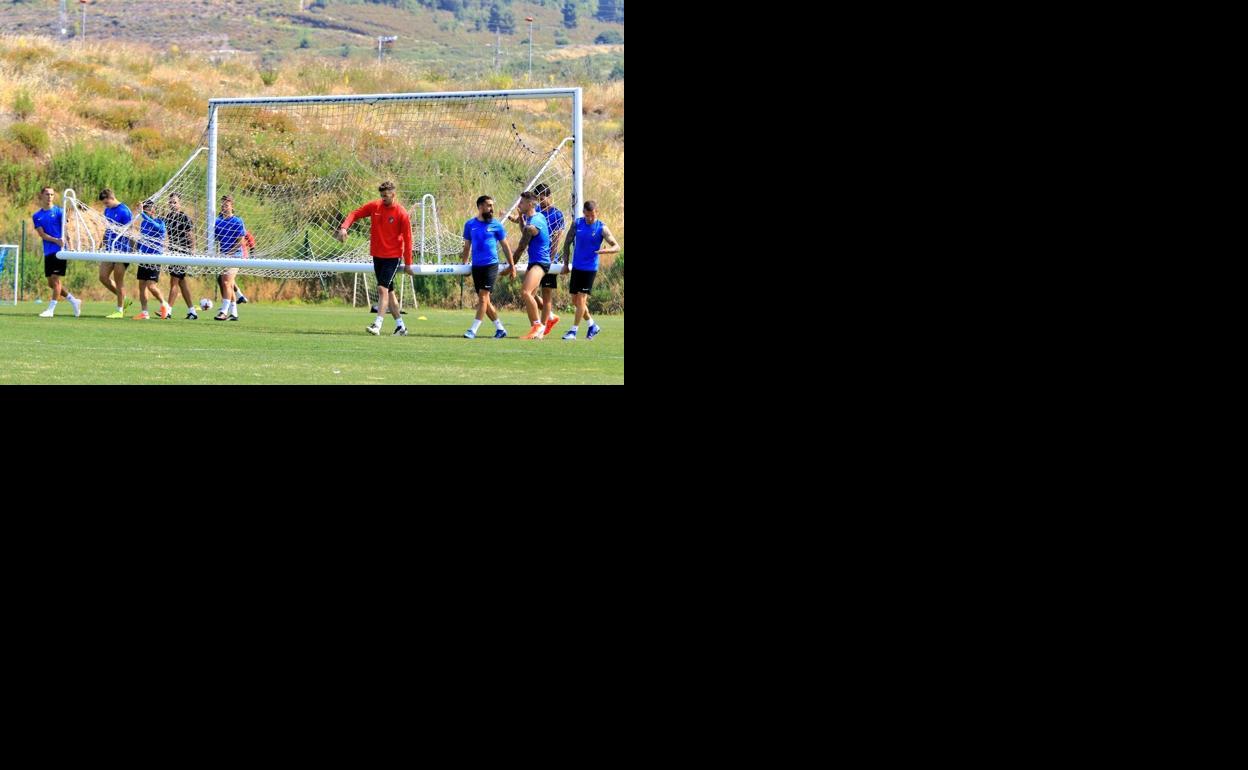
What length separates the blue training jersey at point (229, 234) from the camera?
19188mm

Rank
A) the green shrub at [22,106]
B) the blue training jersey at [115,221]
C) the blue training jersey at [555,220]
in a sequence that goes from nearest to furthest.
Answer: the blue training jersey at [555,220] < the blue training jersey at [115,221] < the green shrub at [22,106]

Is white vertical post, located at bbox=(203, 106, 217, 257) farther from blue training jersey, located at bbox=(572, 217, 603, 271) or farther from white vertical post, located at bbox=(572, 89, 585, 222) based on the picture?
blue training jersey, located at bbox=(572, 217, 603, 271)

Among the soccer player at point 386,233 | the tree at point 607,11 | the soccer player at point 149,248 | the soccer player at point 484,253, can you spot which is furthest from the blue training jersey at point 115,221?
the tree at point 607,11

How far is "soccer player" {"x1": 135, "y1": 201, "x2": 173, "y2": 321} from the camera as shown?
18.2 meters

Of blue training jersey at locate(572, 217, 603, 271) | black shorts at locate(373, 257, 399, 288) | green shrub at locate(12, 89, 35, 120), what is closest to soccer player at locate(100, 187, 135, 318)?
black shorts at locate(373, 257, 399, 288)

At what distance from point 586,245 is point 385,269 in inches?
80.9

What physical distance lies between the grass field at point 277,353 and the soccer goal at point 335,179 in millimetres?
942

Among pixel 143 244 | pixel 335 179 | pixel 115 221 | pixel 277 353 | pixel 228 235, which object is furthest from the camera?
pixel 335 179

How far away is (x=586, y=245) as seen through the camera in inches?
637

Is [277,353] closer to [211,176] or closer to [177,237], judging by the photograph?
[177,237]

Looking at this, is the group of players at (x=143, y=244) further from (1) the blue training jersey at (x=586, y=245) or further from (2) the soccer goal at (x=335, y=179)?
(1) the blue training jersey at (x=586, y=245)

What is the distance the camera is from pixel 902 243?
5.19 m

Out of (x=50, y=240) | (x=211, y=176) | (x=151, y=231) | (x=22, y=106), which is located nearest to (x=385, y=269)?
(x=50, y=240)

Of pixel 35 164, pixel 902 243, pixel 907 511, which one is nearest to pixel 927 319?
pixel 902 243
